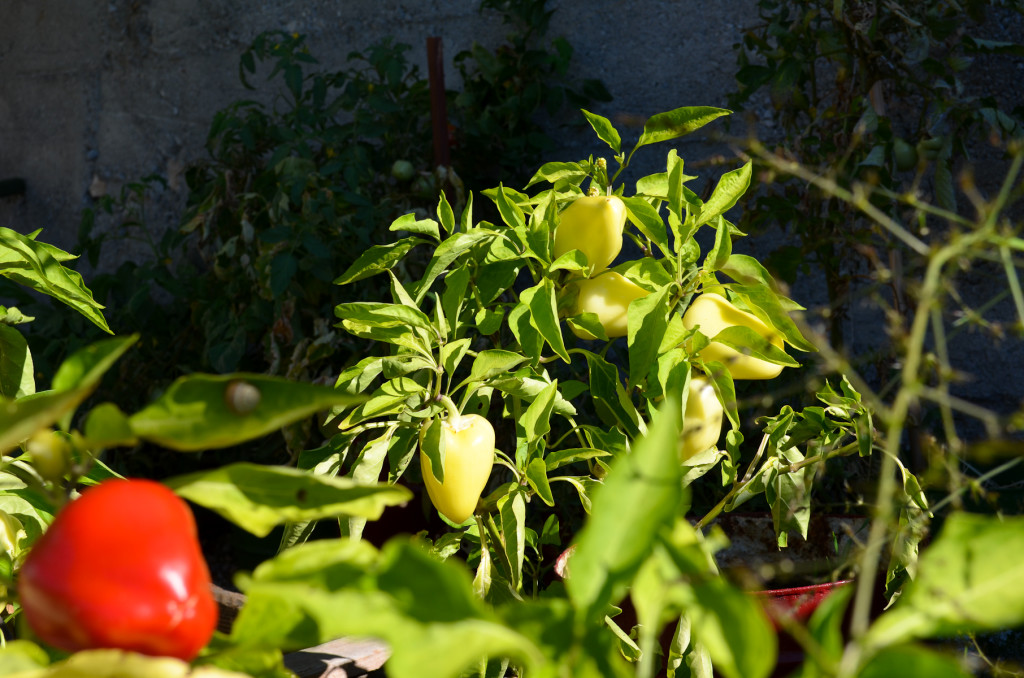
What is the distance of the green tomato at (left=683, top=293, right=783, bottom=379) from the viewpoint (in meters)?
0.56

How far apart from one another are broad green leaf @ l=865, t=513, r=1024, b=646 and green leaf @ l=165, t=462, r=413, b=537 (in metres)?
0.14

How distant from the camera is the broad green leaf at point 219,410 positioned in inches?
10.1

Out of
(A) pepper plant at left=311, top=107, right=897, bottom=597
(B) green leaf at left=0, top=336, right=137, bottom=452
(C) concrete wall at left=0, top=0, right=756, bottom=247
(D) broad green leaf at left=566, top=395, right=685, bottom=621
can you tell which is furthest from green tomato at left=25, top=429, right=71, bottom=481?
(C) concrete wall at left=0, top=0, right=756, bottom=247

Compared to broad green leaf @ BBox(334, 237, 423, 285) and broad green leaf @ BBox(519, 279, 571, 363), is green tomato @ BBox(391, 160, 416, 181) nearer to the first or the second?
broad green leaf @ BBox(334, 237, 423, 285)

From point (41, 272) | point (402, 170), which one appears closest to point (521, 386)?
point (41, 272)

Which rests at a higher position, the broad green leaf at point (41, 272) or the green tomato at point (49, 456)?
the green tomato at point (49, 456)

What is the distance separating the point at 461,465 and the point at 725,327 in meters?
0.19

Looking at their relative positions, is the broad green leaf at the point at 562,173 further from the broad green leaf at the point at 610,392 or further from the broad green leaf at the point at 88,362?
the broad green leaf at the point at 88,362

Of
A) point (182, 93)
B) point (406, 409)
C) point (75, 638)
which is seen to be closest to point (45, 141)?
point (182, 93)

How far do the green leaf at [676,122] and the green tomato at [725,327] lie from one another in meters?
0.11

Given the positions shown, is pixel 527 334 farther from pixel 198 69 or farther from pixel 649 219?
pixel 198 69

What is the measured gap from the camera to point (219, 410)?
0.26m

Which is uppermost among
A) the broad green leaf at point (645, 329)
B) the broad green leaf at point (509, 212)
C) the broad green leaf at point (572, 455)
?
the broad green leaf at point (509, 212)

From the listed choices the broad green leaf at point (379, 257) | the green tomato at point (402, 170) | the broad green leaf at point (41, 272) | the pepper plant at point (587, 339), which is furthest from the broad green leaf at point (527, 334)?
the green tomato at point (402, 170)
